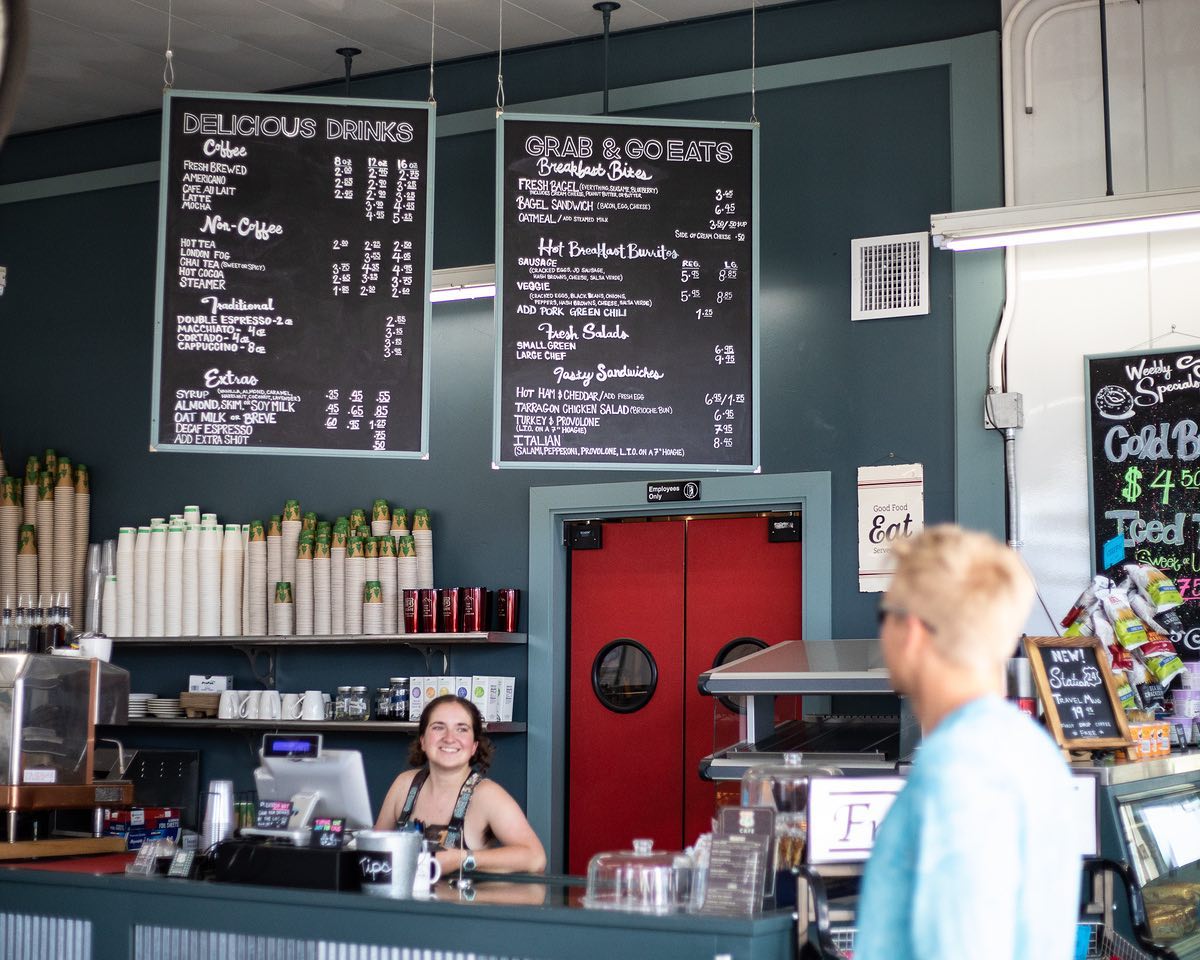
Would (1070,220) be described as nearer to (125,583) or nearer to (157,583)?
(157,583)

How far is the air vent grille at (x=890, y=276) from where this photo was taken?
17.1 feet

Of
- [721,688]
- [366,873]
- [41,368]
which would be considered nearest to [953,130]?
[721,688]

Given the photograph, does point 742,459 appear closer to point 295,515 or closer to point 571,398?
point 571,398

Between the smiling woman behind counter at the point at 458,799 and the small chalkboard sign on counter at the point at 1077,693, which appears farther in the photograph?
the smiling woman behind counter at the point at 458,799

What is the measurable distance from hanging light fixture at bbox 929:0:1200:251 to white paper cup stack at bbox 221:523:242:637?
3.22 m

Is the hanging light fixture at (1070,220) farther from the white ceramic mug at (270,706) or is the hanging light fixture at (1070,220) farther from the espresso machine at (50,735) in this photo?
the white ceramic mug at (270,706)

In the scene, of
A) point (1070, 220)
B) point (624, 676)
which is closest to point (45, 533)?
point (624, 676)

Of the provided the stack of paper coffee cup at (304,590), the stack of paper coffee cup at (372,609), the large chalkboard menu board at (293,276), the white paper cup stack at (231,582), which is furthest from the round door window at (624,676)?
the large chalkboard menu board at (293,276)

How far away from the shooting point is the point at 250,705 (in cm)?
605

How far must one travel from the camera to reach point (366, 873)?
337 centimetres

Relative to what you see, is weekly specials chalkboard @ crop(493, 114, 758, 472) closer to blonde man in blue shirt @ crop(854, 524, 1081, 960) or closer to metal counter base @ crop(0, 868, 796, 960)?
metal counter base @ crop(0, 868, 796, 960)

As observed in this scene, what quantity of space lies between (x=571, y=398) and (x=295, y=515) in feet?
6.63

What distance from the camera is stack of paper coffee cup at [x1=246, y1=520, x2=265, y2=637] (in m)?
6.05

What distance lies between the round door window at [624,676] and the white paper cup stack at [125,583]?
2053 mm
